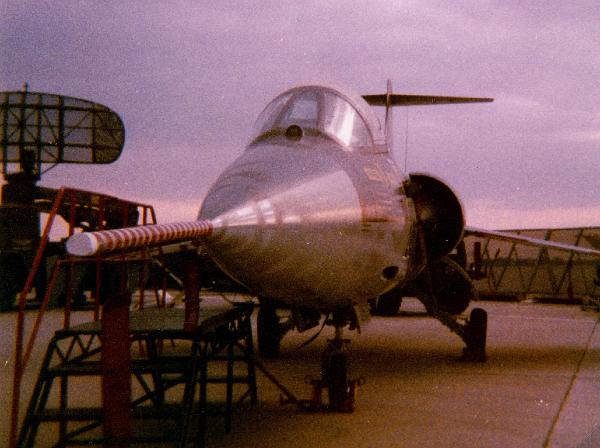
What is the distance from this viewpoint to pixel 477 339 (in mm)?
8250

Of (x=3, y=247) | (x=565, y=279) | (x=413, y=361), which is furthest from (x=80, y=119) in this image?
(x=565, y=279)

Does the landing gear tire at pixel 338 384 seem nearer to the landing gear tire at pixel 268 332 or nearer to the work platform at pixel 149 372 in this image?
the work platform at pixel 149 372

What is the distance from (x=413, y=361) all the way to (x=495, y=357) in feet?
3.92

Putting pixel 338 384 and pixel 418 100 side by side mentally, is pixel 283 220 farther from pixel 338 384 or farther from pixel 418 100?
A: pixel 418 100

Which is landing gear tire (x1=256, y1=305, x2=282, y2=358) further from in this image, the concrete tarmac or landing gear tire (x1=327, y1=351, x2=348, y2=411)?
landing gear tire (x1=327, y1=351, x2=348, y2=411)

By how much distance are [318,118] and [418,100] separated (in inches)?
307

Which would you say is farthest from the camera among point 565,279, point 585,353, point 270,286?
point 565,279

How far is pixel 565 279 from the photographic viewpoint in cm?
2222

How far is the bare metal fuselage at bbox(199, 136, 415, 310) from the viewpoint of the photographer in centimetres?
370

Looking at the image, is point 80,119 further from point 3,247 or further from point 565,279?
point 565,279

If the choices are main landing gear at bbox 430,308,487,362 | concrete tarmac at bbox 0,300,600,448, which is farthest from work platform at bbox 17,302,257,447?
main landing gear at bbox 430,308,487,362

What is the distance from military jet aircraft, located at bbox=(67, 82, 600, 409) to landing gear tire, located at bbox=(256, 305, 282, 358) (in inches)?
84.4

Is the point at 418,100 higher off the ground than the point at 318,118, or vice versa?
the point at 418,100

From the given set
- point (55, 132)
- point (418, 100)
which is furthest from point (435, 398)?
point (55, 132)
